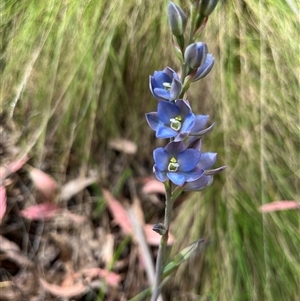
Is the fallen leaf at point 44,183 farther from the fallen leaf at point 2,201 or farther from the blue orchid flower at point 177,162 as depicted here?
the blue orchid flower at point 177,162

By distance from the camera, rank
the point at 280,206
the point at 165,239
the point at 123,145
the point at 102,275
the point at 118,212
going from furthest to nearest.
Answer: the point at 123,145 < the point at 118,212 < the point at 102,275 < the point at 280,206 < the point at 165,239

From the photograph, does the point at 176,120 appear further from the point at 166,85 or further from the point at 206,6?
the point at 206,6

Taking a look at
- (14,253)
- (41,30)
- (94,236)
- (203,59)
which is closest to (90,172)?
(94,236)

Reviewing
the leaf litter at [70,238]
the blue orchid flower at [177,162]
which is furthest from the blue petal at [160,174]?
the leaf litter at [70,238]

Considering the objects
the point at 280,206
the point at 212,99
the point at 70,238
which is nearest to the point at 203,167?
the point at 280,206

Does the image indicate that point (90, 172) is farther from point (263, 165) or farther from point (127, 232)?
point (263, 165)

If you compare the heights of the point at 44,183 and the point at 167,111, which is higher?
the point at 167,111

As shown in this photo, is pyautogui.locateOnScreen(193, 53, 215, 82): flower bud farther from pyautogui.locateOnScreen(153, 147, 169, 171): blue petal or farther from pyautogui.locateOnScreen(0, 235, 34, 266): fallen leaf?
pyautogui.locateOnScreen(0, 235, 34, 266): fallen leaf
